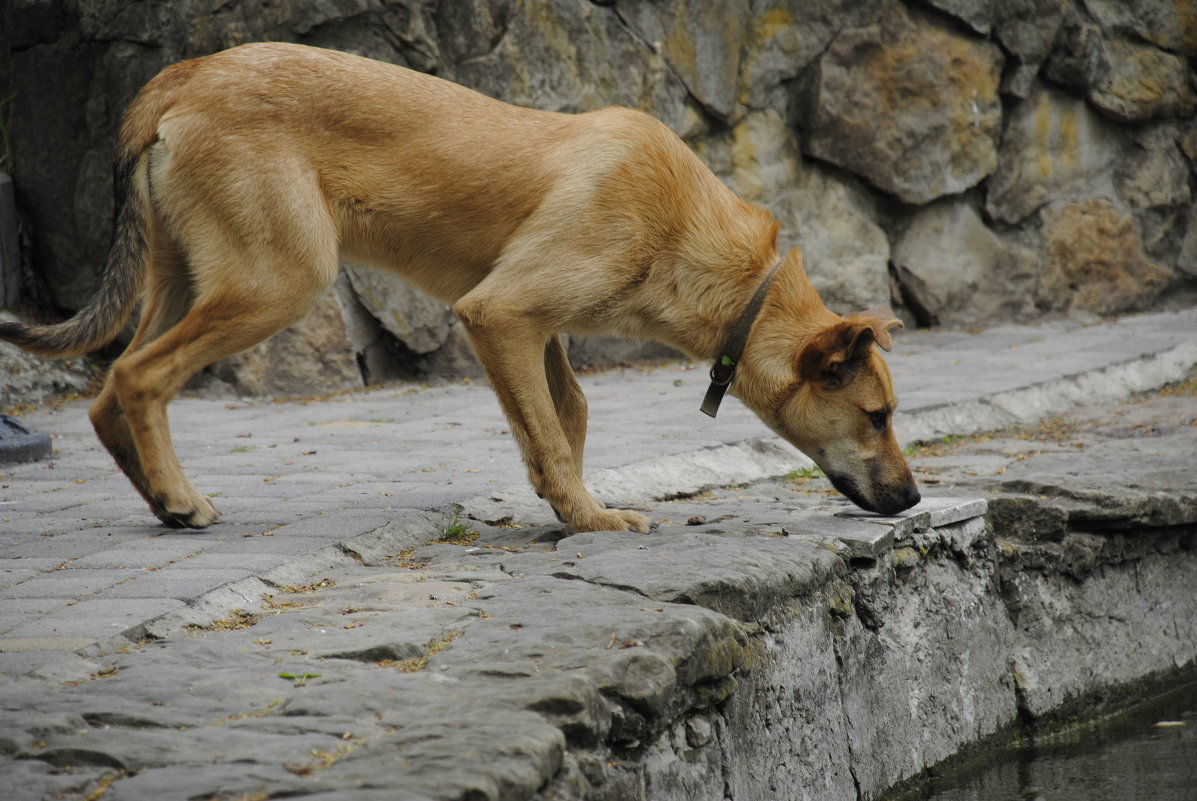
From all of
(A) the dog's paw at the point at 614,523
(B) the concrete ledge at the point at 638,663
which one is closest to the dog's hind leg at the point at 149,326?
(B) the concrete ledge at the point at 638,663

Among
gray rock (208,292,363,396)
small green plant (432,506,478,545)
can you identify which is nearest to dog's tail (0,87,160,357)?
small green plant (432,506,478,545)

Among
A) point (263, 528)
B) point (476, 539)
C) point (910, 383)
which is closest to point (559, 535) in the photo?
point (476, 539)

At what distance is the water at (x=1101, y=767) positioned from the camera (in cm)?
409

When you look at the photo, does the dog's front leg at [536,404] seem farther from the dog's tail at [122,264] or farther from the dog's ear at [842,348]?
the dog's tail at [122,264]

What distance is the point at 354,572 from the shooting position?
3855 millimetres

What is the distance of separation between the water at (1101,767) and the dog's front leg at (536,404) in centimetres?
152

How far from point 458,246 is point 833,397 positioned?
5.01ft

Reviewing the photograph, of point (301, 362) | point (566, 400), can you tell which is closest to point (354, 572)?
point (566, 400)

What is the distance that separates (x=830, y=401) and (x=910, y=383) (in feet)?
12.5

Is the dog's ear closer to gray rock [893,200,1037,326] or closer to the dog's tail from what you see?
the dog's tail

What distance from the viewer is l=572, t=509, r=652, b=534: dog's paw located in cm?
427

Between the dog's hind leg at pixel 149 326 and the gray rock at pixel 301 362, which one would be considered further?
the gray rock at pixel 301 362

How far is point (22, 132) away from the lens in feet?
29.1

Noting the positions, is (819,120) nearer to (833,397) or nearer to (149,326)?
(833,397)
